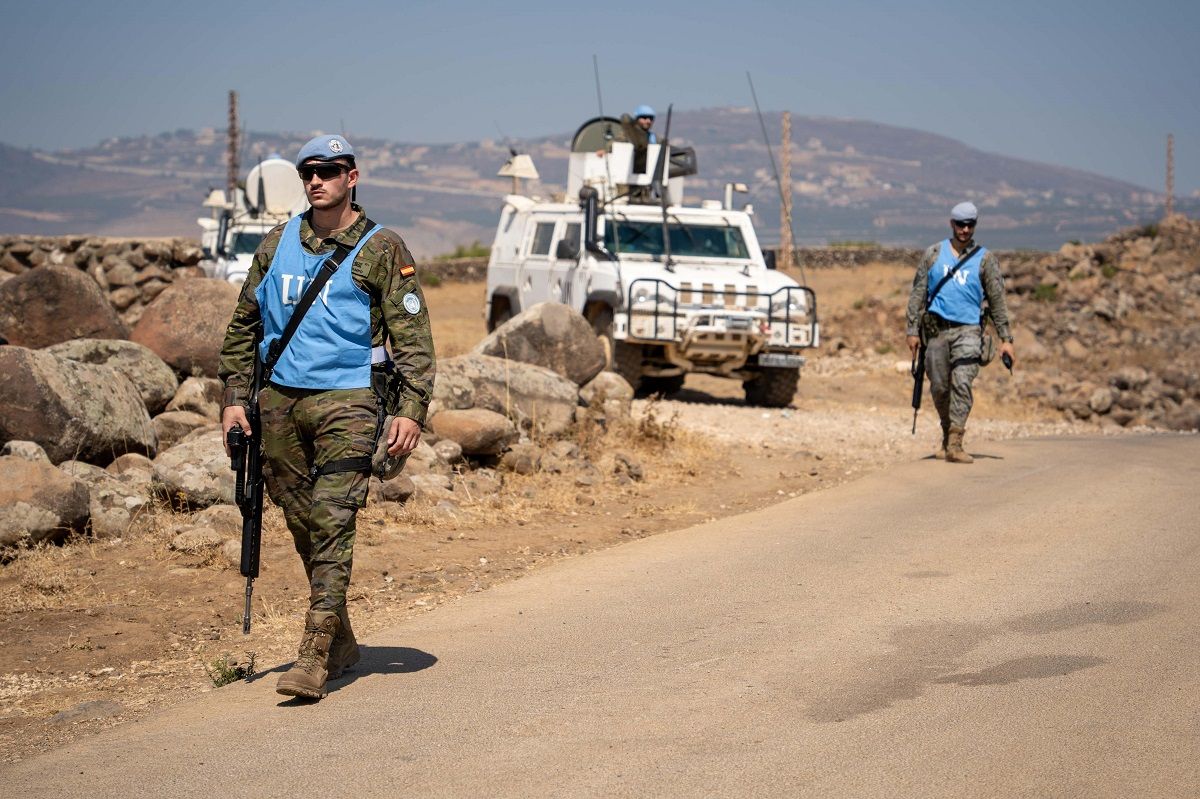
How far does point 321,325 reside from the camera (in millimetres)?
5887

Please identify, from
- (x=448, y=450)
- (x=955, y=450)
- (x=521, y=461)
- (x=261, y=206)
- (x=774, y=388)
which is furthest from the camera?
(x=261, y=206)

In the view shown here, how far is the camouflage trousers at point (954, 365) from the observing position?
1190 centimetres

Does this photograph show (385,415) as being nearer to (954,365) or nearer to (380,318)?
(380,318)

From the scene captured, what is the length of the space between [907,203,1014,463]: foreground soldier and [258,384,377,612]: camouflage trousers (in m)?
6.80

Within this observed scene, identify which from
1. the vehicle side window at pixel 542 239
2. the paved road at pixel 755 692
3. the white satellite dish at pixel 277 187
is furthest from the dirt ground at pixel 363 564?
the white satellite dish at pixel 277 187

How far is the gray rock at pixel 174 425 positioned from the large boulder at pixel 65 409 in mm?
540

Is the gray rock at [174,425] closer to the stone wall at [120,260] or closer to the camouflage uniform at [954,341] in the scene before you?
the stone wall at [120,260]

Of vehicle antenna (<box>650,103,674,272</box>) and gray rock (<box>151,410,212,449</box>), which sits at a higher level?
vehicle antenna (<box>650,103,674,272</box>)

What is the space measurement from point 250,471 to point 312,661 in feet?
2.86

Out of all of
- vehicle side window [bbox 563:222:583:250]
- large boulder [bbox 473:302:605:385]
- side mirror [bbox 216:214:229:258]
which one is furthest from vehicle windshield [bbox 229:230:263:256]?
large boulder [bbox 473:302:605:385]

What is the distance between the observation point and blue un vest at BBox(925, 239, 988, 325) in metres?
11.9

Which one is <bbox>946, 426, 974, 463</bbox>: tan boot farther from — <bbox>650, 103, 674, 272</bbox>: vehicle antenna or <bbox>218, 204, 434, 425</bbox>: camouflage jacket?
<bbox>218, 204, 434, 425</bbox>: camouflage jacket

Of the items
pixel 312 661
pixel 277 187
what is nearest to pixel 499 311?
pixel 277 187

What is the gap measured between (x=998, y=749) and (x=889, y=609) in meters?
2.09
